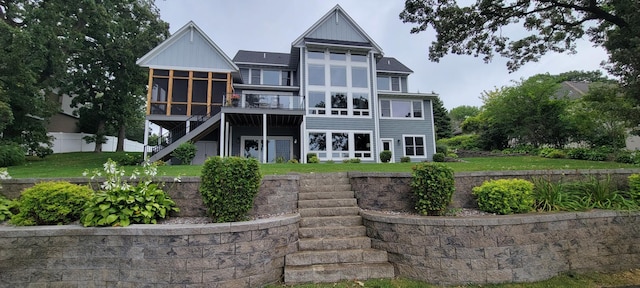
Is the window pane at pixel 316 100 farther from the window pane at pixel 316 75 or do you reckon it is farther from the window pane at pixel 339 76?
the window pane at pixel 339 76

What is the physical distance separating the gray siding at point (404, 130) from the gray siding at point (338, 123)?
1.49 meters

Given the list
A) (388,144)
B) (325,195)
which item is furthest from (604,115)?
(325,195)

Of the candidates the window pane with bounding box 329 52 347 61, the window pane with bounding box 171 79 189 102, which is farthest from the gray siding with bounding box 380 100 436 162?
the window pane with bounding box 171 79 189 102

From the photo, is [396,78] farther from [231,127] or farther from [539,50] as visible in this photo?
[231,127]

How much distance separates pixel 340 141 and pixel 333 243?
12.0 metres

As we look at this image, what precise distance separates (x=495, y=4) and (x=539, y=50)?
390cm

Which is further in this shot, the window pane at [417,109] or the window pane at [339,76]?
the window pane at [417,109]

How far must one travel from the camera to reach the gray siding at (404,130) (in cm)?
1750

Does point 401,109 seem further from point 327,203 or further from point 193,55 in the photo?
point 327,203

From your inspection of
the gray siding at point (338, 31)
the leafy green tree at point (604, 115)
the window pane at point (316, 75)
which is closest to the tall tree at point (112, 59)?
the window pane at point (316, 75)

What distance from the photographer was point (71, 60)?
1784 cm

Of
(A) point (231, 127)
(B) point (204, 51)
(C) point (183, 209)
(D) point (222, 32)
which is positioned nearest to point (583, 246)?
(C) point (183, 209)

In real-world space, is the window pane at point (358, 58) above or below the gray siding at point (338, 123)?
above

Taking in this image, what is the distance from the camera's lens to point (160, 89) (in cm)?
1436
